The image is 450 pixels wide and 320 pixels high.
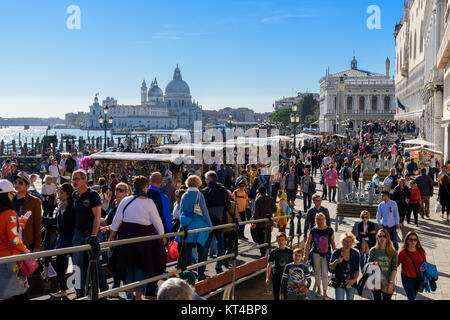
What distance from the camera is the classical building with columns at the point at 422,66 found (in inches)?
1252

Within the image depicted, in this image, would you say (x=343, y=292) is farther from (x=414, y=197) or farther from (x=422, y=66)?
(x=422, y=66)

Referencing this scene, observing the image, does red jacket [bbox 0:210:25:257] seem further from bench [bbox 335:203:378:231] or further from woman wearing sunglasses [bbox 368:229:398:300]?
bench [bbox 335:203:378:231]

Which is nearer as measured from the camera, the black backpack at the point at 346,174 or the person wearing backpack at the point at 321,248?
the person wearing backpack at the point at 321,248

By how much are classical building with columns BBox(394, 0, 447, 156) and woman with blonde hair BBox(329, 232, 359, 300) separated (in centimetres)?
2433

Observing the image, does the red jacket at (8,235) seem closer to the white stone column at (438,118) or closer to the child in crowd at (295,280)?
the child in crowd at (295,280)

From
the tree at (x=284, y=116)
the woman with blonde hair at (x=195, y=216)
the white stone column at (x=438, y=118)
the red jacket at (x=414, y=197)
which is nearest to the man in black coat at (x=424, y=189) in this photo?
the red jacket at (x=414, y=197)

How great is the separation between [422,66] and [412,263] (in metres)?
44.8

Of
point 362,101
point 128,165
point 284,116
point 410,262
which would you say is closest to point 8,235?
point 410,262

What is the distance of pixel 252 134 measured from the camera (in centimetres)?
3606

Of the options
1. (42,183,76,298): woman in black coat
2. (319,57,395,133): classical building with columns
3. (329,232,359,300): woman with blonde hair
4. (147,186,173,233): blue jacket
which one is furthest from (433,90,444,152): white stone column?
(319,57,395,133): classical building with columns

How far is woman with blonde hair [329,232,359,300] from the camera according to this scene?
277 inches

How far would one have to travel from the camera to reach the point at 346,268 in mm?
7047

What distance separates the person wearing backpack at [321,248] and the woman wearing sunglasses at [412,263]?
3.82 ft
